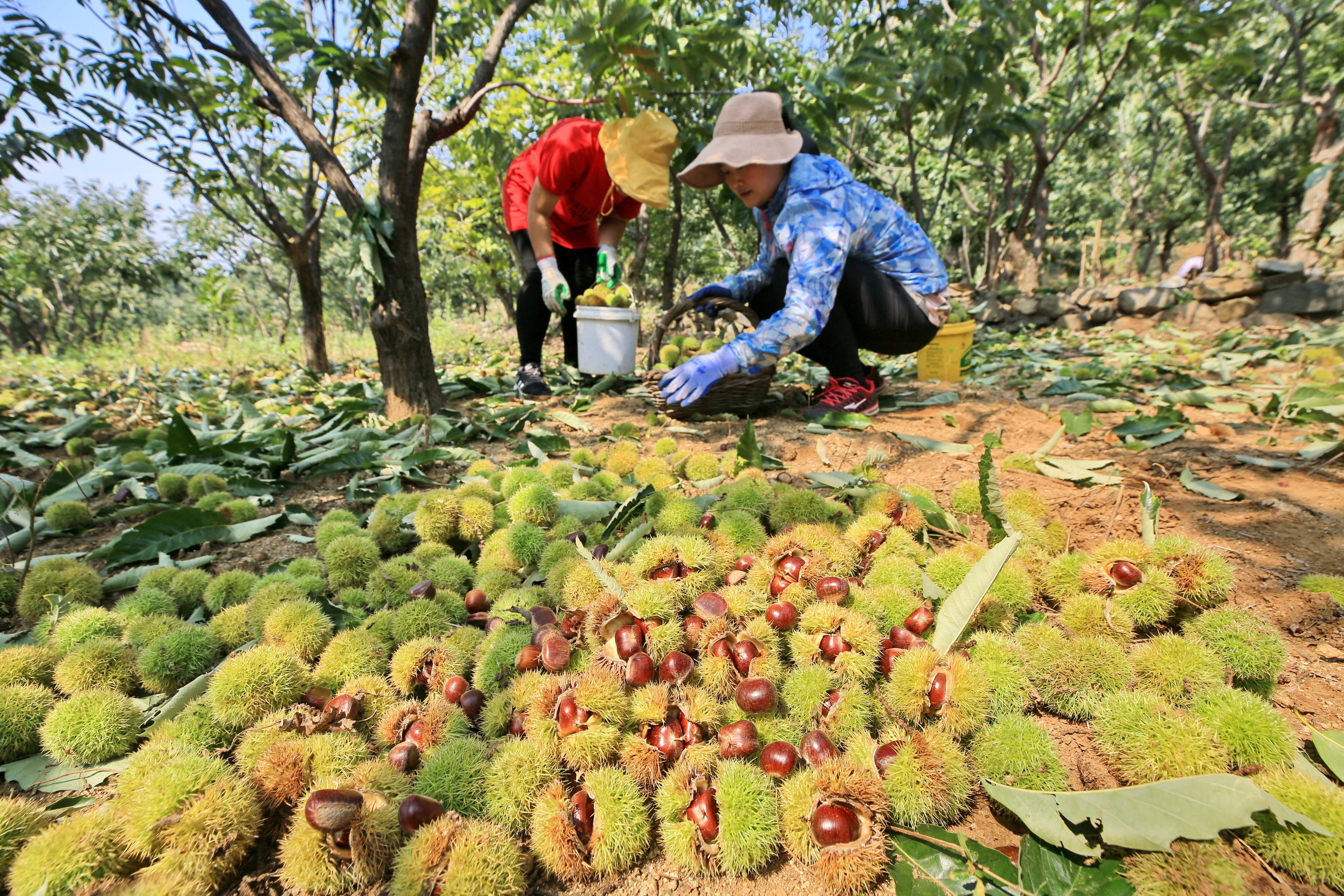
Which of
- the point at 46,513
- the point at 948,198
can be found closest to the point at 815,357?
the point at 46,513

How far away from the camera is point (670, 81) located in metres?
4.26

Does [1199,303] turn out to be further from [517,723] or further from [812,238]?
[517,723]

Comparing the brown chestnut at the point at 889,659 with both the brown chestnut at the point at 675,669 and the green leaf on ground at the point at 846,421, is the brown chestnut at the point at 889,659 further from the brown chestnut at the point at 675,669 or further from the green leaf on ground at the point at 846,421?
the green leaf on ground at the point at 846,421

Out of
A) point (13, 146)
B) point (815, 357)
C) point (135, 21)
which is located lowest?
point (815, 357)

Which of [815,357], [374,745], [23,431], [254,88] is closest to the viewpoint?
[374,745]

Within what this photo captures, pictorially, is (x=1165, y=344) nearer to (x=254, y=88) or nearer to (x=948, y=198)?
(x=254, y=88)

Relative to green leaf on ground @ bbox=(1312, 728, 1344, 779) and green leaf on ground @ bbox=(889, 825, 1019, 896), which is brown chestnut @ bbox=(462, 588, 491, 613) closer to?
green leaf on ground @ bbox=(889, 825, 1019, 896)

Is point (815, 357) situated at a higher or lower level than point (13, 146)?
lower

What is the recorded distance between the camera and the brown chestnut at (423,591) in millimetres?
1645

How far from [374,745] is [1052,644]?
1472mm

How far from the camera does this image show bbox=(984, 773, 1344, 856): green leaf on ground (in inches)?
35.7

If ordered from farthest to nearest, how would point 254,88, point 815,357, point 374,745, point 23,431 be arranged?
point 254,88 < point 815,357 < point 23,431 < point 374,745

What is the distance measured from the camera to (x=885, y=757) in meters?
1.12

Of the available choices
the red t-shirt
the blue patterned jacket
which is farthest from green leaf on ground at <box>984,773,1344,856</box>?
the red t-shirt
